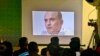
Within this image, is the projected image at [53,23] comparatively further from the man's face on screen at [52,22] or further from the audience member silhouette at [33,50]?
the audience member silhouette at [33,50]

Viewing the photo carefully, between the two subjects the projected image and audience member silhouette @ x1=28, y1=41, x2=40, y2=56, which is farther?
the projected image

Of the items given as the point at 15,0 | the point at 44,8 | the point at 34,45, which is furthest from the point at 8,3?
the point at 34,45

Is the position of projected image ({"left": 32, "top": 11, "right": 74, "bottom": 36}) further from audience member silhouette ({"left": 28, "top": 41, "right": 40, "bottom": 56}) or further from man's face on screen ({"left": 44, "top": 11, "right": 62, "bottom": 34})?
audience member silhouette ({"left": 28, "top": 41, "right": 40, "bottom": 56})

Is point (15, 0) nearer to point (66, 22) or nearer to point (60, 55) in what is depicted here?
point (66, 22)

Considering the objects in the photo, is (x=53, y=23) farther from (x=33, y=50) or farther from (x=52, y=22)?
(x=33, y=50)

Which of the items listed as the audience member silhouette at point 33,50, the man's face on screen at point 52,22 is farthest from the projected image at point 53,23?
the audience member silhouette at point 33,50

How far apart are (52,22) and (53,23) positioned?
3 cm

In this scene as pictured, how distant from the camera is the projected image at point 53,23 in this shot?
24.8ft

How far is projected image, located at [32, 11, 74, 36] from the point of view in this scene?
24.8 ft

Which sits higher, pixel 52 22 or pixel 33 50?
pixel 52 22

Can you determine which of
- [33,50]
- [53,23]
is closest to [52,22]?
[53,23]

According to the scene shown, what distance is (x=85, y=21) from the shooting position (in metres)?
7.53

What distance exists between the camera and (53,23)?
759cm

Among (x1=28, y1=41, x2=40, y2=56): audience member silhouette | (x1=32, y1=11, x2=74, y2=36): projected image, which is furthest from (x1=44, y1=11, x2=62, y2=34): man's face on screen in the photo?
(x1=28, y1=41, x2=40, y2=56): audience member silhouette
